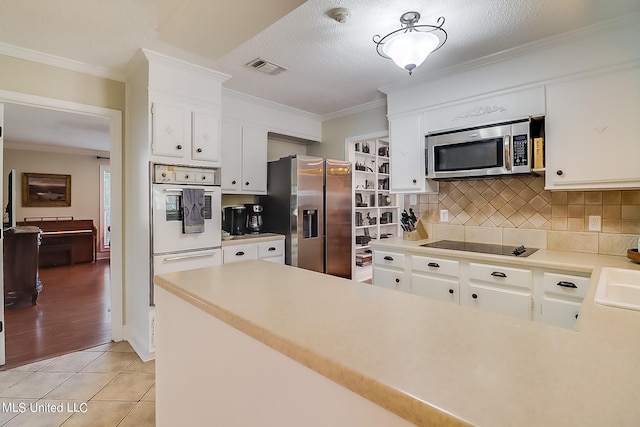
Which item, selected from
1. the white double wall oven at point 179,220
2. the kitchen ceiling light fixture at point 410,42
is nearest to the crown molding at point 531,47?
the kitchen ceiling light fixture at point 410,42

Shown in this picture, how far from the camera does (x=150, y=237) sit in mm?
2461

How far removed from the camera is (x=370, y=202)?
5.55 metres

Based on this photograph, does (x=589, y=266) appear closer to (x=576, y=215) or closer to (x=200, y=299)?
(x=576, y=215)

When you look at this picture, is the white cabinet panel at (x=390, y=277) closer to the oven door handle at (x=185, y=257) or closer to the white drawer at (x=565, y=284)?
the white drawer at (x=565, y=284)

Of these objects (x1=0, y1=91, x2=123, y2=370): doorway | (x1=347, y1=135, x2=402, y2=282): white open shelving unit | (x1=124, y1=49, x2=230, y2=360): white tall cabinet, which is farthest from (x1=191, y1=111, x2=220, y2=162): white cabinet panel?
(x1=347, y1=135, x2=402, y2=282): white open shelving unit

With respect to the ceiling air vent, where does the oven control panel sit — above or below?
below

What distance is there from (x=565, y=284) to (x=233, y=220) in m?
3.05

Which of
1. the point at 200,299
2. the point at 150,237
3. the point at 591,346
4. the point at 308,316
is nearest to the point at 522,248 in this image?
the point at 591,346

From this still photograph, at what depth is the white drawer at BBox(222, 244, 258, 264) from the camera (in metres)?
2.96

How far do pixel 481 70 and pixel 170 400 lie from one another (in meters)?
3.04

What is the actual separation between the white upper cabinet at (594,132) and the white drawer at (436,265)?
89cm

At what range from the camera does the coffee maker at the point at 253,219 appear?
12.0 feet

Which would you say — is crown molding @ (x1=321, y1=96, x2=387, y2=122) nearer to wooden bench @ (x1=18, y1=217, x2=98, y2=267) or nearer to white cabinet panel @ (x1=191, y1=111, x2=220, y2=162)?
white cabinet panel @ (x1=191, y1=111, x2=220, y2=162)

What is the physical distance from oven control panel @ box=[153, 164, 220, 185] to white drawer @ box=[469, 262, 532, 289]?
2.30 metres
